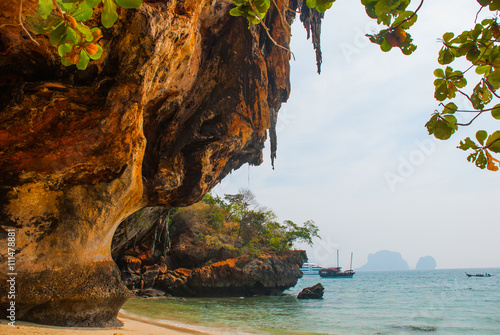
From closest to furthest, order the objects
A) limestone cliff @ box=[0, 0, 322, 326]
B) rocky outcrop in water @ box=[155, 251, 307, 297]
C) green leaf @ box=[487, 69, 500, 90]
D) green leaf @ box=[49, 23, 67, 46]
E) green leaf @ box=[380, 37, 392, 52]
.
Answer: green leaf @ box=[49, 23, 67, 46], green leaf @ box=[487, 69, 500, 90], green leaf @ box=[380, 37, 392, 52], limestone cliff @ box=[0, 0, 322, 326], rocky outcrop in water @ box=[155, 251, 307, 297]

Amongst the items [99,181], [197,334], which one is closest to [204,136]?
[99,181]

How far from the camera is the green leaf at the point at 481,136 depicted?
1.30m

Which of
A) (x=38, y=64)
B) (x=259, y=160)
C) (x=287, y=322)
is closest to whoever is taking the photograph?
(x=38, y=64)

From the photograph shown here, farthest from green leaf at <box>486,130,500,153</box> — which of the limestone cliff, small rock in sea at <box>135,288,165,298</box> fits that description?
small rock in sea at <box>135,288,165,298</box>

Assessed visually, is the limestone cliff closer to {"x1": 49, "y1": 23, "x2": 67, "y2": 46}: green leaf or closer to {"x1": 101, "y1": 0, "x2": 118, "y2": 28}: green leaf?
{"x1": 49, "y1": 23, "x2": 67, "y2": 46}: green leaf

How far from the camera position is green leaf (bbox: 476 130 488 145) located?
4.26 ft

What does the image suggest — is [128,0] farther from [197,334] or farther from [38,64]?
[197,334]

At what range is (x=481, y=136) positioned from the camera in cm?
131

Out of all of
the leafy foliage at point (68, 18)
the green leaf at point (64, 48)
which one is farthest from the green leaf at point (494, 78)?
the green leaf at point (64, 48)

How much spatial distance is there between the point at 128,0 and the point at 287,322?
1094 cm

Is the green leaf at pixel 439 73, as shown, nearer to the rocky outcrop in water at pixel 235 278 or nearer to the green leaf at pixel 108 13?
the green leaf at pixel 108 13

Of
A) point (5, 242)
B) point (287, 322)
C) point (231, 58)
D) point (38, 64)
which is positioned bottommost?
point (287, 322)

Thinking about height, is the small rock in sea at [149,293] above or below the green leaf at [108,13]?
below

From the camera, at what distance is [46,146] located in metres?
4.80
